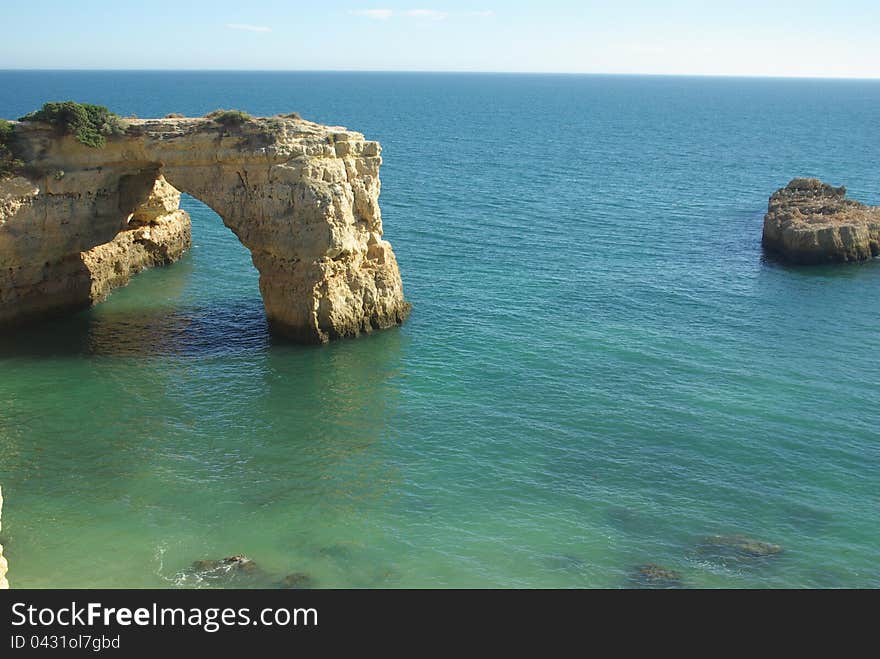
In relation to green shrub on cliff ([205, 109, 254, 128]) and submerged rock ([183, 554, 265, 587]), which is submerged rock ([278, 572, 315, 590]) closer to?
submerged rock ([183, 554, 265, 587])

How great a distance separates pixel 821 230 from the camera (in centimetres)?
6856

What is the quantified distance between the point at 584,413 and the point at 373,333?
1521cm

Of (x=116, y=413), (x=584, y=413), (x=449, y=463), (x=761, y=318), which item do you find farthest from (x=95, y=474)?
(x=761, y=318)

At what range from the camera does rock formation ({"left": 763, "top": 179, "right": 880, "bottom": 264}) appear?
68125mm

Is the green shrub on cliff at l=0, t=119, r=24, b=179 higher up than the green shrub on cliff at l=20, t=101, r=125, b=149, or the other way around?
the green shrub on cliff at l=20, t=101, r=125, b=149

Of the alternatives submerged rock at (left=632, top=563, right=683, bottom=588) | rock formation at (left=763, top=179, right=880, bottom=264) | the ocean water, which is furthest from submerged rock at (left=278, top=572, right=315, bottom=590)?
rock formation at (left=763, top=179, right=880, bottom=264)

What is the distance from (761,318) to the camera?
5447 centimetres

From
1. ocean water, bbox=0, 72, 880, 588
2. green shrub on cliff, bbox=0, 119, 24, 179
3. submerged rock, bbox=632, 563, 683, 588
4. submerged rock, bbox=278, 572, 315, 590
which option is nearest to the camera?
submerged rock, bbox=278, 572, 315, 590

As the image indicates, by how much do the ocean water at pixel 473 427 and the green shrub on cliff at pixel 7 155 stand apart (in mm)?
9511

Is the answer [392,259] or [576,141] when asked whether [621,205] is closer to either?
[392,259]

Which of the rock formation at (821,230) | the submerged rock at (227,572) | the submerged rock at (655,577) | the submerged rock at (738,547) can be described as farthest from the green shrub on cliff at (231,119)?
the rock formation at (821,230)

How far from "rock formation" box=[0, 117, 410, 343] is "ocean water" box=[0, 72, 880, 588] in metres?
2.39

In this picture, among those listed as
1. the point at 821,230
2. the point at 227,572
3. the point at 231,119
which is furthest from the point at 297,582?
the point at 821,230

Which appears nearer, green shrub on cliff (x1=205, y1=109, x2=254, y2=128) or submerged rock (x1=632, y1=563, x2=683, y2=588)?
submerged rock (x1=632, y1=563, x2=683, y2=588)
